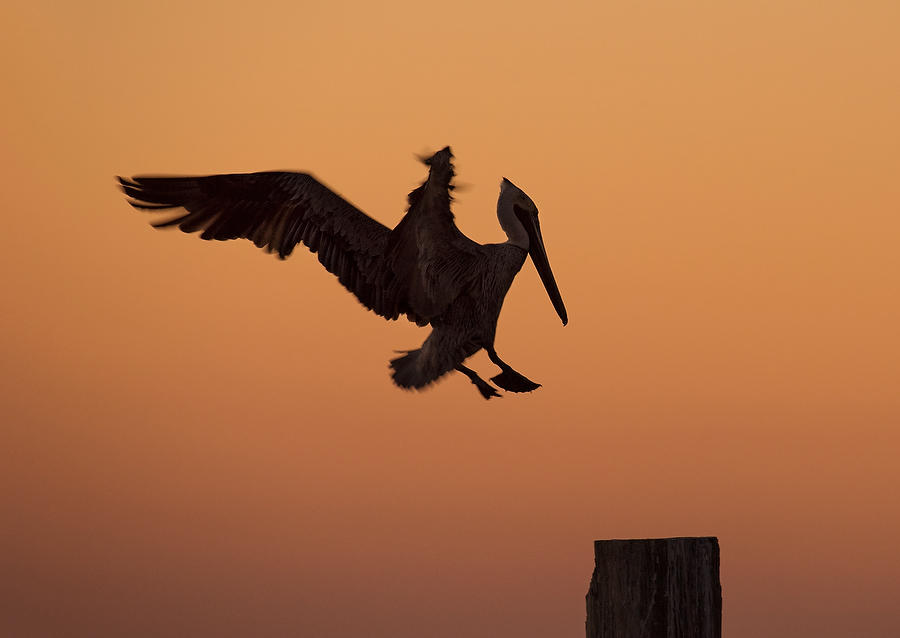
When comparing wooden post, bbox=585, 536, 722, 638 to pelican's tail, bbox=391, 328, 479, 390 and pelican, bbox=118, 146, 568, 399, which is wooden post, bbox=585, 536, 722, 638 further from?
pelican's tail, bbox=391, 328, 479, 390

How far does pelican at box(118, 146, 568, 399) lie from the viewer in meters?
7.70

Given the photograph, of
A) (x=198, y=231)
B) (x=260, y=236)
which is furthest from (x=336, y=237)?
(x=198, y=231)

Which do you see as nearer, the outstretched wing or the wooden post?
the wooden post

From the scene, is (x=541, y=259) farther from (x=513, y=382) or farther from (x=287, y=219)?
(x=287, y=219)

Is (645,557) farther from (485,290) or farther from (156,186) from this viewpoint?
(156,186)

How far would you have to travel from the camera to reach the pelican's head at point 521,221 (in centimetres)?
831

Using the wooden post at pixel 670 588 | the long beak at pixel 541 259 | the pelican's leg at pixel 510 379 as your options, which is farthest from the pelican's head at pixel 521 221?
the wooden post at pixel 670 588

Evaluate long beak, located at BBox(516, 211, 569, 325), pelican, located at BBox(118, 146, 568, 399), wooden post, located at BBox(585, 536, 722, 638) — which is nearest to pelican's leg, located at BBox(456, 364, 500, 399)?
pelican, located at BBox(118, 146, 568, 399)

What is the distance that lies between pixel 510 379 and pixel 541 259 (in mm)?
1170

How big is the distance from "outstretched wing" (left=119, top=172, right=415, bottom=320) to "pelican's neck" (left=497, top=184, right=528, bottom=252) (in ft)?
3.08

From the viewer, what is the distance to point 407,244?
781 centimetres

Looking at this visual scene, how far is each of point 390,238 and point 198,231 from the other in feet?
7.14

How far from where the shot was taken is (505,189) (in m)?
8.45

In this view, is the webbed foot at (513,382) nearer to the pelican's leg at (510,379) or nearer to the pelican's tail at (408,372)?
the pelican's leg at (510,379)
